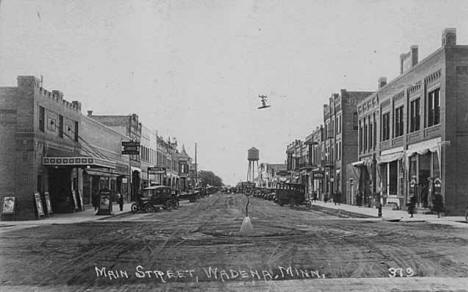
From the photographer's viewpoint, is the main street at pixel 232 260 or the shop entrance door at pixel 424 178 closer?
the main street at pixel 232 260

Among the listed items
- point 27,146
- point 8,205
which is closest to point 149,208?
point 27,146

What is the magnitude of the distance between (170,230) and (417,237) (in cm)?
886

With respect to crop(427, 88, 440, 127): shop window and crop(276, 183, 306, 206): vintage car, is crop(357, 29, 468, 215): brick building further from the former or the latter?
crop(276, 183, 306, 206): vintage car

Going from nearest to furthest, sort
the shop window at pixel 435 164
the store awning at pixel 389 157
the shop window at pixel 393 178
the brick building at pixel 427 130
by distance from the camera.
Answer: the brick building at pixel 427 130 → the shop window at pixel 435 164 → the store awning at pixel 389 157 → the shop window at pixel 393 178

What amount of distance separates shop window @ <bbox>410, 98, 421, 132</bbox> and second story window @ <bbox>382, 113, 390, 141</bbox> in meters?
6.04

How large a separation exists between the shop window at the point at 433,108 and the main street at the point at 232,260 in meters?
15.0

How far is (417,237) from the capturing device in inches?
736

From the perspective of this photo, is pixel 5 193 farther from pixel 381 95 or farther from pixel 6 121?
pixel 381 95

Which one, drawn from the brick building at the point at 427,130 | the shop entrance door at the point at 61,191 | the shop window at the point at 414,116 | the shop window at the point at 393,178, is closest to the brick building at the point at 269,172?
the shop window at the point at 393,178

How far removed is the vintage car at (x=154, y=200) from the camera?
3669cm

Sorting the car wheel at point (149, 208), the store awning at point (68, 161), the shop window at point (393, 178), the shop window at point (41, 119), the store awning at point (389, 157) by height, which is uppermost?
the shop window at point (41, 119)

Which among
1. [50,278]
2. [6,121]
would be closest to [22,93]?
[6,121]

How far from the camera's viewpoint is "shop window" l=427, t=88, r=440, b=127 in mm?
33156

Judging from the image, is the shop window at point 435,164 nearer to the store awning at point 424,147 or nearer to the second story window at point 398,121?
the store awning at point 424,147
